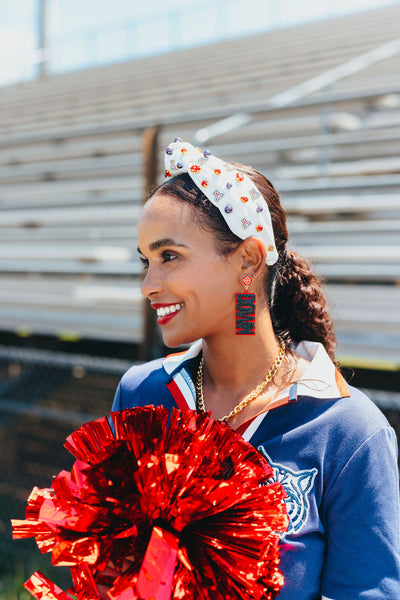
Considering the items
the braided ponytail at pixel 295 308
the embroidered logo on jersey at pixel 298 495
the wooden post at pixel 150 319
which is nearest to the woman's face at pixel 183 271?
the braided ponytail at pixel 295 308

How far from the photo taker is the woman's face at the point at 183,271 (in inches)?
50.7

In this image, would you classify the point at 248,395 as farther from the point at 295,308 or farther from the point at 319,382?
the point at 295,308

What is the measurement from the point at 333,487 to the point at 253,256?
1.62 feet

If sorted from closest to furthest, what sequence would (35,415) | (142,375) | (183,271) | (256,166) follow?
(183,271)
(142,375)
(35,415)
(256,166)

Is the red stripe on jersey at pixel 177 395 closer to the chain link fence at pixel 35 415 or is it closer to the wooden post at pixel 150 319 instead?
the chain link fence at pixel 35 415

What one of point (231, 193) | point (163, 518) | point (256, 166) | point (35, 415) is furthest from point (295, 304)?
point (256, 166)

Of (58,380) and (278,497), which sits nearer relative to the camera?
(278,497)

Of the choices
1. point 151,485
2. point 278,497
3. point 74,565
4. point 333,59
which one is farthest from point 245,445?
point 333,59

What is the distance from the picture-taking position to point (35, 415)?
4.41 metres

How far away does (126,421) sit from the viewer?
1121 mm

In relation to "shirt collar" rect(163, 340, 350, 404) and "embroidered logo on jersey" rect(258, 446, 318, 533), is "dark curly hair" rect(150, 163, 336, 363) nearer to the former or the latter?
"shirt collar" rect(163, 340, 350, 404)

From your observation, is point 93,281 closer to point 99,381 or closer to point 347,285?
point 99,381

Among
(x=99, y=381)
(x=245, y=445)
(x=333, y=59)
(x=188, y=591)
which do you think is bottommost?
(x=99, y=381)

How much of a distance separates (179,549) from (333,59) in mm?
8876
